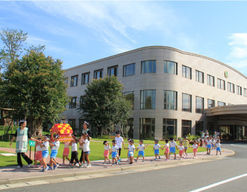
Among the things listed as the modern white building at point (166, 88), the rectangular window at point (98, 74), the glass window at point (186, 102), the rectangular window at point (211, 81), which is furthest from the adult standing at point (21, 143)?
the rectangular window at point (211, 81)

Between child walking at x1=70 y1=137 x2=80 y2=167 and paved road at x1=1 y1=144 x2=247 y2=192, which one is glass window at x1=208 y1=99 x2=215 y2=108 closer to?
paved road at x1=1 y1=144 x2=247 y2=192

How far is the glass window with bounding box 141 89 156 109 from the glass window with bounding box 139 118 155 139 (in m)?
1.91

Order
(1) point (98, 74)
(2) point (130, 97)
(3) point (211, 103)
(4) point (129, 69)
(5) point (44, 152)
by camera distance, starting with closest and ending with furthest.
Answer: (5) point (44, 152) → (2) point (130, 97) → (4) point (129, 69) → (3) point (211, 103) → (1) point (98, 74)

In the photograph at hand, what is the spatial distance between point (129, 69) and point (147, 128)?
975 centimetres

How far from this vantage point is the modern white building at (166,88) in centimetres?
3534

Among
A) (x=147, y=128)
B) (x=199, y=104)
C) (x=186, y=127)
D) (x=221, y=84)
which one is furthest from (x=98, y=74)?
(x=221, y=84)

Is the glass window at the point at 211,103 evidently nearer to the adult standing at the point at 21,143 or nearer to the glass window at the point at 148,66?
the glass window at the point at 148,66

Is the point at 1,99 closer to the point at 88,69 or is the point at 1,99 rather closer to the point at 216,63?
the point at 88,69

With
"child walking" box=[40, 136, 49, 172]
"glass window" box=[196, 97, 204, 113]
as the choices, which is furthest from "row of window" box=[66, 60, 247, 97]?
"child walking" box=[40, 136, 49, 172]

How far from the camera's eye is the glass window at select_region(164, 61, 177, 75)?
1417 inches

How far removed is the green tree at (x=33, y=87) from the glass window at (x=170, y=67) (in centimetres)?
1866

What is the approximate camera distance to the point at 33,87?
19594 millimetres

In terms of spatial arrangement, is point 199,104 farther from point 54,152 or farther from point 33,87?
point 54,152

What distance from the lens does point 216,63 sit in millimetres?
44656
